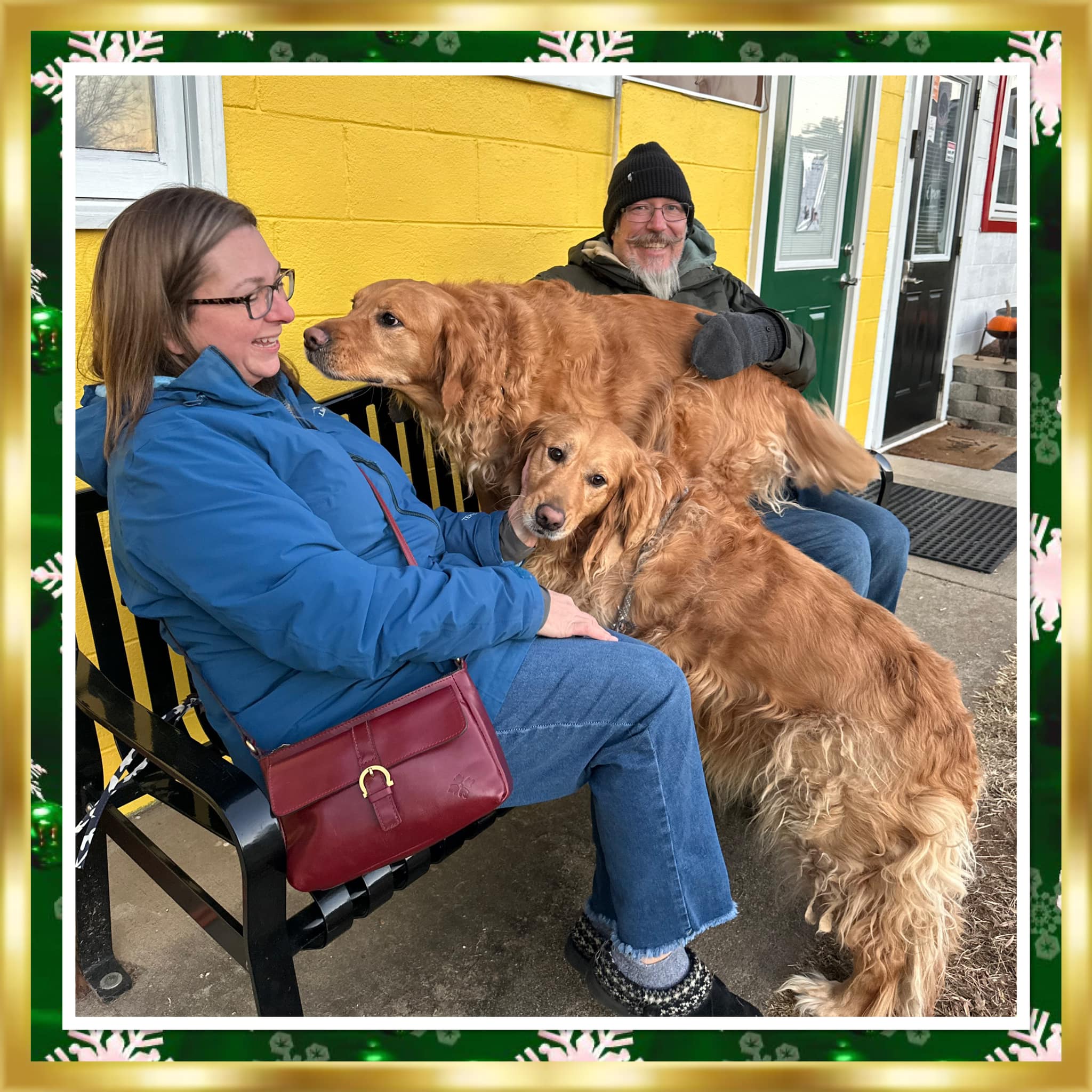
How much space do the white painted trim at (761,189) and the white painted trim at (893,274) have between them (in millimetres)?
1806

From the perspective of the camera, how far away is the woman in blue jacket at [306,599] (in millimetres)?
1371

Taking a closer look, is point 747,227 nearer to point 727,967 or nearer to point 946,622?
point 946,622

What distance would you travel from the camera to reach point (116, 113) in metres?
2.07

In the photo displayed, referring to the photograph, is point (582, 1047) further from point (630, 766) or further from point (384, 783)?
point (384, 783)

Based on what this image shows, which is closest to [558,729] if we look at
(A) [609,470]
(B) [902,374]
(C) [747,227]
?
(A) [609,470]

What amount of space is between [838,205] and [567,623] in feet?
15.6

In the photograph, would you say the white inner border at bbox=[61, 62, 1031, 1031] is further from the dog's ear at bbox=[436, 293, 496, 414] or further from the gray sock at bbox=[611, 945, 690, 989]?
the dog's ear at bbox=[436, 293, 496, 414]

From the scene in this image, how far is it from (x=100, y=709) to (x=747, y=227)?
4.18 meters

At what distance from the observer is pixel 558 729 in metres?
1.61

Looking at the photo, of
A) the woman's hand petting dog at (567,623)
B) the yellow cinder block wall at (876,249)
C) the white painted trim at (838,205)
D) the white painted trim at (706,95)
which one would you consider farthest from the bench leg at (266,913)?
the yellow cinder block wall at (876,249)

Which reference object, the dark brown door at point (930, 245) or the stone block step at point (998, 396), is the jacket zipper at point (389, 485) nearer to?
the dark brown door at point (930, 245)

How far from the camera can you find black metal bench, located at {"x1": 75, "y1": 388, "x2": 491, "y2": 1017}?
137 cm

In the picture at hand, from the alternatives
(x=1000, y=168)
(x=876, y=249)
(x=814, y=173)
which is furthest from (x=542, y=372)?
(x=1000, y=168)

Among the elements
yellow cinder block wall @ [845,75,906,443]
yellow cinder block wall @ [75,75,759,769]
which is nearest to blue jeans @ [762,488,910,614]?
yellow cinder block wall @ [75,75,759,769]
